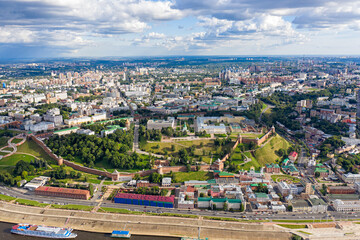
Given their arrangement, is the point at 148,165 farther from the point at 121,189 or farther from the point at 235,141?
the point at 235,141

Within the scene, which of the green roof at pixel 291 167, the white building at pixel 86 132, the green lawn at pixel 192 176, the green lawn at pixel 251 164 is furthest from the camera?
A: the white building at pixel 86 132

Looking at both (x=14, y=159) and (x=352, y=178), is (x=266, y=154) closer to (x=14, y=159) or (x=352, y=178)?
(x=352, y=178)

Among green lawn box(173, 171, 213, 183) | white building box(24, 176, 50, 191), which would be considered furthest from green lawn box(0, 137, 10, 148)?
green lawn box(173, 171, 213, 183)

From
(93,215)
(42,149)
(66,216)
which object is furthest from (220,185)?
(42,149)

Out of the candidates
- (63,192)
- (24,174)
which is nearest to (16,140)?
(24,174)

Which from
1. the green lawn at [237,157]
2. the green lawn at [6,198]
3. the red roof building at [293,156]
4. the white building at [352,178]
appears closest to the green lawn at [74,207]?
the green lawn at [6,198]

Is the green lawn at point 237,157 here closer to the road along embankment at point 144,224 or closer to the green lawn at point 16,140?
the road along embankment at point 144,224
